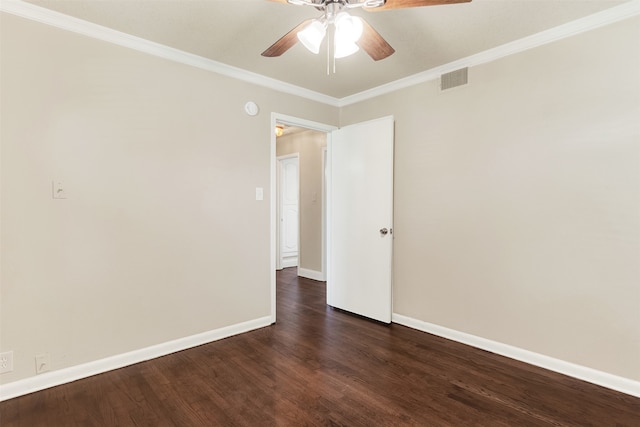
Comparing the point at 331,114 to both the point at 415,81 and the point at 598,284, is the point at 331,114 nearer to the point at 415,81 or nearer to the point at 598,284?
the point at 415,81

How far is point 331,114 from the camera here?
3816 mm

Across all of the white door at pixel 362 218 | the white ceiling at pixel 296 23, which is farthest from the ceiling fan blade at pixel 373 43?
the white door at pixel 362 218

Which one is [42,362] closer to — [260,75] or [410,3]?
[260,75]

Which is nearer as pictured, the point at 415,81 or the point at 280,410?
the point at 280,410

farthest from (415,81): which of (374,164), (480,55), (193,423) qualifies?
(193,423)

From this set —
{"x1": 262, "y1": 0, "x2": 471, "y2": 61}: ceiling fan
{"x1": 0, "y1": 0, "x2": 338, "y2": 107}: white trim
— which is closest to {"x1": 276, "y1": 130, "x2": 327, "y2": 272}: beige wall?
{"x1": 0, "y1": 0, "x2": 338, "y2": 107}: white trim

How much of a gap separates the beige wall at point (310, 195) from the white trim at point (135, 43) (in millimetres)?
1738

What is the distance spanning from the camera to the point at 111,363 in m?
2.33

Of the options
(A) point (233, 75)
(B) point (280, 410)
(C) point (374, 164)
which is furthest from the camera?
(C) point (374, 164)

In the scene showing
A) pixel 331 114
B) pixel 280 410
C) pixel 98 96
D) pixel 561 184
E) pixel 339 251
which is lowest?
pixel 280 410

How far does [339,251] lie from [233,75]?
2.17 m

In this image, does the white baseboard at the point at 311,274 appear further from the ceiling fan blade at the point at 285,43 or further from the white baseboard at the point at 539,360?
the ceiling fan blade at the point at 285,43

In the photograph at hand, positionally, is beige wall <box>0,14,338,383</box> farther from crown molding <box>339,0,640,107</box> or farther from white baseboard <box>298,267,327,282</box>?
white baseboard <box>298,267,327,282</box>

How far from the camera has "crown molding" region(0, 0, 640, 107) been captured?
6.66 ft
